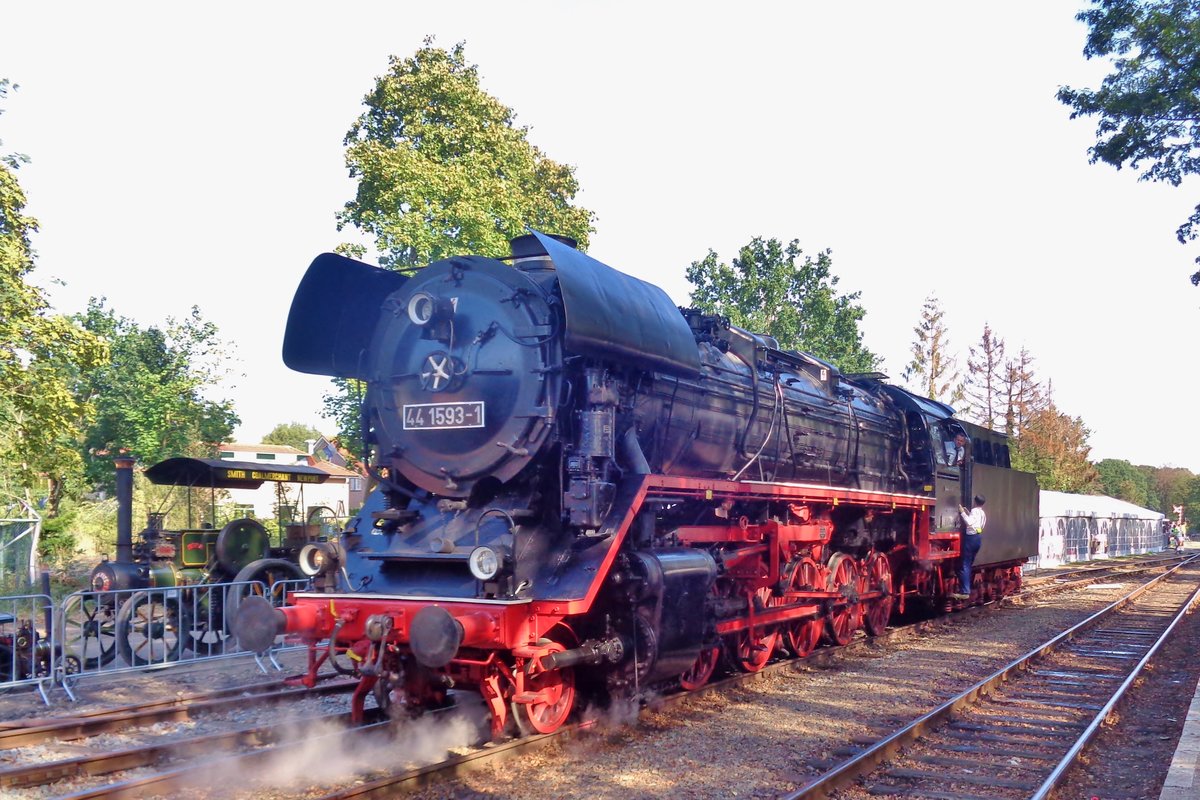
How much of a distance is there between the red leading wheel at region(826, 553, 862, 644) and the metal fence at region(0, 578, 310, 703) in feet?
20.4

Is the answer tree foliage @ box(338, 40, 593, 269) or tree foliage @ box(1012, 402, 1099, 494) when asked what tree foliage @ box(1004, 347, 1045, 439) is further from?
tree foliage @ box(338, 40, 593, 269)

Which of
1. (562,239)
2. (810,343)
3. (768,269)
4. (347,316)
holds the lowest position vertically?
(347,316)

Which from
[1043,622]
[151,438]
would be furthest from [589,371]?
[151,438]

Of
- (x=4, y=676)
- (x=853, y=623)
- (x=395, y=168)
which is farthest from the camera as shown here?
(x=395, y=168)

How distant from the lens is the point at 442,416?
7.40 metres

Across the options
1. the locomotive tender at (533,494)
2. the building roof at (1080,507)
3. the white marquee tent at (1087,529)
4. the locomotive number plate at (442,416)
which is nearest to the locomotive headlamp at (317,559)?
the locomotive tender at (533,494)

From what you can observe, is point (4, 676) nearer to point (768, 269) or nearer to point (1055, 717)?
point (1055, 717)

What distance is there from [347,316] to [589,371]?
8.41 feet

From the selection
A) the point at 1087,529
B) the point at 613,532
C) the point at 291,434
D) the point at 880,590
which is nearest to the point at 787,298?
the point at 1087,529

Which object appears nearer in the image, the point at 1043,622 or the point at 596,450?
the point at 596,450

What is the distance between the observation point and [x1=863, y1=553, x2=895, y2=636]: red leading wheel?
41.4 ft

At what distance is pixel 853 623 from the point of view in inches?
476

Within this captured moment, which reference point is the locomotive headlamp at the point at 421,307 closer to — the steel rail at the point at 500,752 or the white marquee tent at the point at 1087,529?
the steel rail at the point at 500,752

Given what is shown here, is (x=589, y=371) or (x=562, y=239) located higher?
(x=562, y=239)
